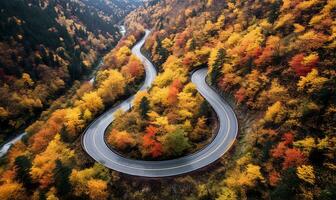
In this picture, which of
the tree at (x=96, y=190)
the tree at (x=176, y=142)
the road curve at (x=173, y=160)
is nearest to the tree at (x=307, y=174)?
the road curve at (x=173, y=160)

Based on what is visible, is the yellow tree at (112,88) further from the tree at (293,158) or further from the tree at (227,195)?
the tree at (293,158)

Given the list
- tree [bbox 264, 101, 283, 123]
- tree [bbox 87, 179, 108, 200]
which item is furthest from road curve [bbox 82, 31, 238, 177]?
tree [bbox 264, 101, 283, 123]

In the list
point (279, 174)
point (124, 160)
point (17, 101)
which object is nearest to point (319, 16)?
point (279, 174)

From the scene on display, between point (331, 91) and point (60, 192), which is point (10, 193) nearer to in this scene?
point (60, 192)

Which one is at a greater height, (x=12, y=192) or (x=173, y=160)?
(x=12, y=192)

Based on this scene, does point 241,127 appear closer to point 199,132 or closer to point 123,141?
point 199,132

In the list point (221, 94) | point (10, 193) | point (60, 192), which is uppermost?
point (10, 193)

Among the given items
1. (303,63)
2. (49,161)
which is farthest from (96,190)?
(303,63)
